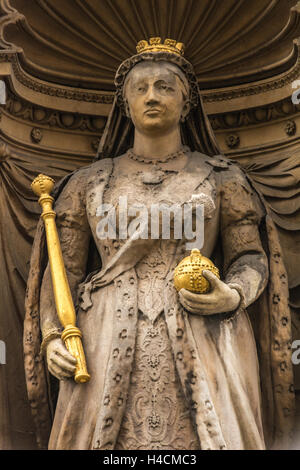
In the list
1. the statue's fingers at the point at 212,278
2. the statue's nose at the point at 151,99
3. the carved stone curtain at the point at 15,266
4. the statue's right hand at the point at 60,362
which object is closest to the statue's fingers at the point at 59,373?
the statue's right hand at the point at 60,362

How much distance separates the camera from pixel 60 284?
814cm

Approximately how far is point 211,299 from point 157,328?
0.33 metres

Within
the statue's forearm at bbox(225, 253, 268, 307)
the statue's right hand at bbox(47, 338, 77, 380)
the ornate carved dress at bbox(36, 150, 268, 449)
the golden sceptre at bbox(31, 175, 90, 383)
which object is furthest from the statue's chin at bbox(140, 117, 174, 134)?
the statue's right hand at bbox(47, 338, 77, 380)

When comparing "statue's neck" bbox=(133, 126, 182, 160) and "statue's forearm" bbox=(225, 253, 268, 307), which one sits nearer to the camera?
"statue's forearm" bbox=(225, 253, 268, 307)

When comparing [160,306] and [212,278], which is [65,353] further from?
[212,278]

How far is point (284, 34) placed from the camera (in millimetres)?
9594

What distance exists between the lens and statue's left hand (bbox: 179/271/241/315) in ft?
25.8

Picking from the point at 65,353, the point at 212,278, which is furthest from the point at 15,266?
the point at 212,278

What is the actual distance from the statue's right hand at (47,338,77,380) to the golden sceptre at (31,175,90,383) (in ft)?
0.09

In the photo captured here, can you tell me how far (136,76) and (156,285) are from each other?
125 centimetres

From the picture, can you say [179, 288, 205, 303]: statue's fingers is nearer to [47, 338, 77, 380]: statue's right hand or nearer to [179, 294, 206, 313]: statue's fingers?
[179, 294, 206, 313]: statue's fingers

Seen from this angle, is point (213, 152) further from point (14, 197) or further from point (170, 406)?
point (170, 406)
